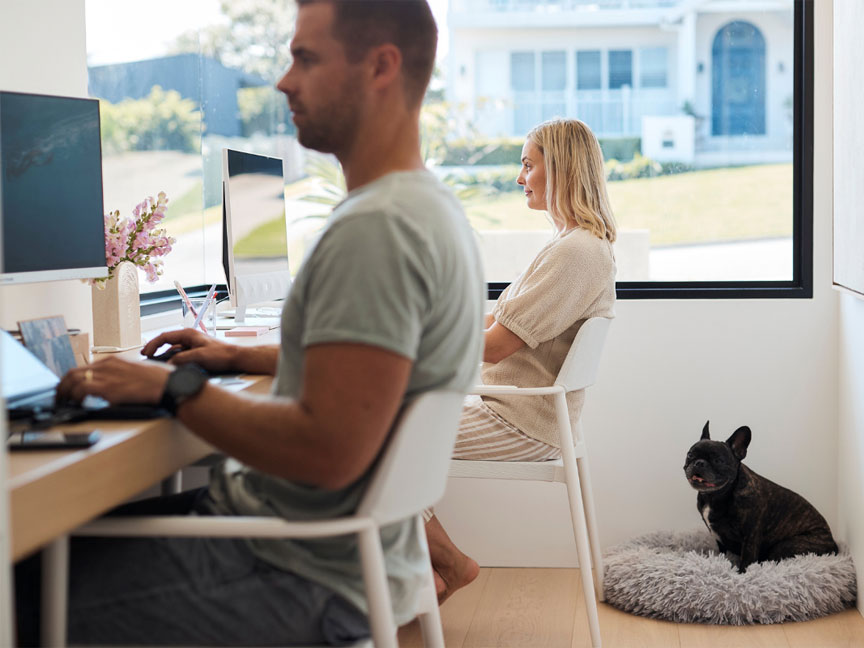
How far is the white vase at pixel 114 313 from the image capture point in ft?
7.52

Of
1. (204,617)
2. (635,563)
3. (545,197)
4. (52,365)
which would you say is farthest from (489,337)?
(204,617)

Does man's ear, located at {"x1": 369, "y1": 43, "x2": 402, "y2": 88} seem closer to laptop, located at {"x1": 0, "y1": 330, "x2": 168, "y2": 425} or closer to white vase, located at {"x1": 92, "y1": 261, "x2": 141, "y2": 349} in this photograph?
laptop, located at {"x1": 0, "y1": 330, "x2": 168, "y2": 425}

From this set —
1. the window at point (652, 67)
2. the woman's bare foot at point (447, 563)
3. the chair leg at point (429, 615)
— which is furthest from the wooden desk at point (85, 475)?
the window at point (652, 67)

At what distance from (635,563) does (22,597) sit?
6.74ft

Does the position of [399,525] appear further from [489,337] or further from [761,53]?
[761,53]

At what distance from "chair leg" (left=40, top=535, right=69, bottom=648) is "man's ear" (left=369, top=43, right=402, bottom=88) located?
710 mm

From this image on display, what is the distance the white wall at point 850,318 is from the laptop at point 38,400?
83.7 inches

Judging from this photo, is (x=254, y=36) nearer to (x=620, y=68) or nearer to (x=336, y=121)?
(x=620, y=68)

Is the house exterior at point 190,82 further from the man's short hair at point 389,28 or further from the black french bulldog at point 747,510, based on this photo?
the black french bulldog at point 747,510

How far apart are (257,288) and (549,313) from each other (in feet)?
2.71

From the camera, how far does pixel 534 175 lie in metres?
2.89

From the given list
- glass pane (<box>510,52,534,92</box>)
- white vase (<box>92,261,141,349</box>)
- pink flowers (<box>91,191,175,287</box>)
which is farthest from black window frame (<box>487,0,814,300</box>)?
white vase (<box>92,261,141,349</box>)

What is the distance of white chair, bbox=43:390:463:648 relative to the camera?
1.21 metres

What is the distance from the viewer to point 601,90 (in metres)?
3.46
